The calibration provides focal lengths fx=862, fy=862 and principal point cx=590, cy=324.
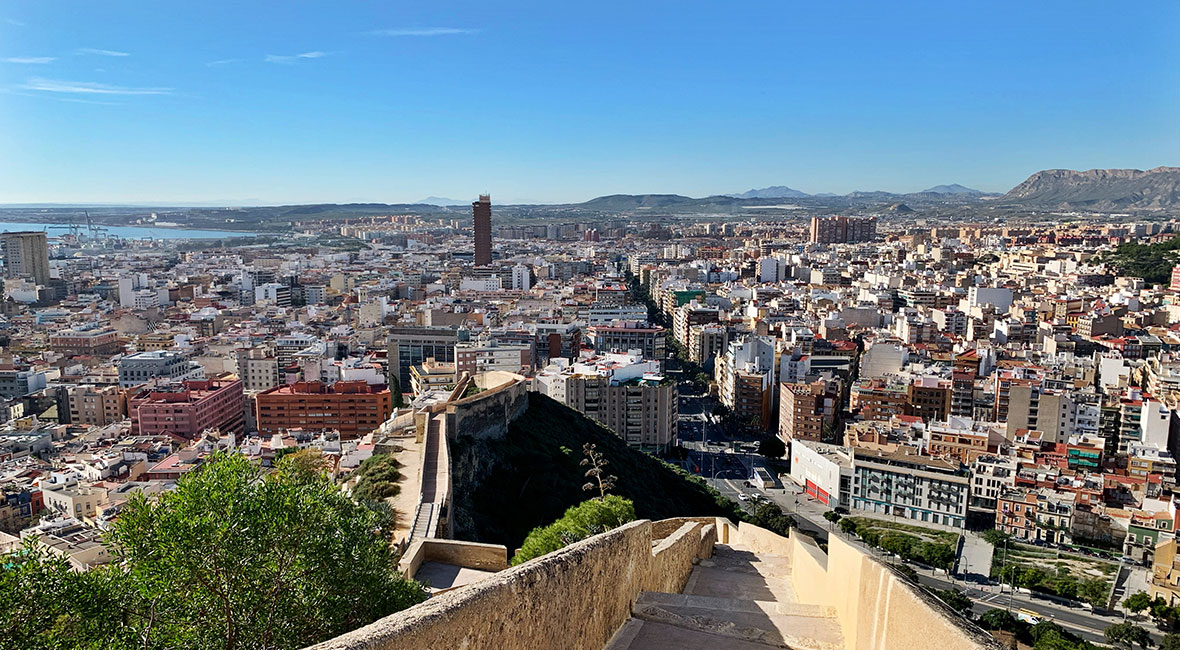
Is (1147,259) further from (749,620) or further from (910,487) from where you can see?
(749,620)

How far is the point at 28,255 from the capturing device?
164ft

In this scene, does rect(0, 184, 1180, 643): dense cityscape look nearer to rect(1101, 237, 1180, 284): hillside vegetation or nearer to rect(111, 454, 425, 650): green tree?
rect(1101, 237, 1180, 284): hillside vegetation

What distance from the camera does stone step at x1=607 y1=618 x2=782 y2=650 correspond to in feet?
8.87

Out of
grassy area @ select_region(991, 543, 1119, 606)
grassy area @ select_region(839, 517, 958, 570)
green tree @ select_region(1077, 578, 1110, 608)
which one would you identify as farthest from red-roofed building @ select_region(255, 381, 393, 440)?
green tree @ select_region(1077, 578, 1110, 608)

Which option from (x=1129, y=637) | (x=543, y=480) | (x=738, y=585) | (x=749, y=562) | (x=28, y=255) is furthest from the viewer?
(x=28, y=255)

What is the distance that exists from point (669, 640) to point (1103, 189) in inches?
5104

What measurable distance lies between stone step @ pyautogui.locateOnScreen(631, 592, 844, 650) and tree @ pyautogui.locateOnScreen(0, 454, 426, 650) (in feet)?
3.90

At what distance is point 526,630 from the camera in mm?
2348

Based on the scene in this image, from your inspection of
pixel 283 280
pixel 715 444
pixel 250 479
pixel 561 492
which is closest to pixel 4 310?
pixel 283 280

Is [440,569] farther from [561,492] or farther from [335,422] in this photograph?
[335,422]

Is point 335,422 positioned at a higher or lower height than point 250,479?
lower

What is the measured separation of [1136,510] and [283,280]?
143 feet

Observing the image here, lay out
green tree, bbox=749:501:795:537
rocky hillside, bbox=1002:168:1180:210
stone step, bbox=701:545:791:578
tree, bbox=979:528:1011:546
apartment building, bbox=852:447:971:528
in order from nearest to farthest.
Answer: stone step, bbox=701:545:791:578
green tree, bbox=749:501:795:537
tree, bbox=979:528:1011:546
apartment building, bbox=852:447:971:528
rocky hillside, bbox=1002:168:1180:210

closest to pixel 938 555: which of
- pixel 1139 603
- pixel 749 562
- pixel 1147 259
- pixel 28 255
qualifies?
pixel 1139 603
